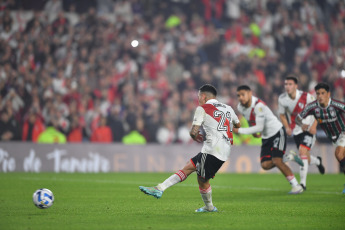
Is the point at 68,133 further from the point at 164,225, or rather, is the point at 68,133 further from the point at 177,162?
the point at 164,225

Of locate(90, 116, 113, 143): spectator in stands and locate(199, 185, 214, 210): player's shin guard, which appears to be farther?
locate(90, 116, 113, 143): spectator in stands

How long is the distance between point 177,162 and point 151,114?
1839 mm

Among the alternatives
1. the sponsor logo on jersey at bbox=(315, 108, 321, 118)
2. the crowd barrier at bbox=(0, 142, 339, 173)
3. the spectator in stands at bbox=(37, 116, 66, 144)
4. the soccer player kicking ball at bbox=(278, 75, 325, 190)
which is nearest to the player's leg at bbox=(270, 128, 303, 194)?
the soccer player kicking ball at bbox=(278, 75, 325, 190)

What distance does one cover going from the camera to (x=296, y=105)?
13.7m

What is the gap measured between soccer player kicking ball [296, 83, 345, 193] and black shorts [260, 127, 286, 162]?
0.60 m

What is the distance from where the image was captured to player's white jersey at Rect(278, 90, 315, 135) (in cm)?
1365

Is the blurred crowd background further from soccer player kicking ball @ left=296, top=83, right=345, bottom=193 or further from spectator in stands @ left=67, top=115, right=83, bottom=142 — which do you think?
soccer player kicking ball @ left=296, top=83, right=345, bottom=193

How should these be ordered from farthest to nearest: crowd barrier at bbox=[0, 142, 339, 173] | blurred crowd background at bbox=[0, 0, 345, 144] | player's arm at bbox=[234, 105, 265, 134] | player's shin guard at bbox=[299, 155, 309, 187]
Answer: blurred crowd background at bbox=[0, 0, 345, 144], crowd barrier at bbox=[0, 142, 339, 173], player's shin guard at bbox=[299, 155, 309, 187], player's arm at bbox=[234, 105, 265, 134]

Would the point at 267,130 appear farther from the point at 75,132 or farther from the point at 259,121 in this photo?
the point at 75,132

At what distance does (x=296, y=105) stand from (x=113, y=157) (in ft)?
26.8

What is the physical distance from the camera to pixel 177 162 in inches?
820

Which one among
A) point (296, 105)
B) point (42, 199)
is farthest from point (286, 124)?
point (42, 199)

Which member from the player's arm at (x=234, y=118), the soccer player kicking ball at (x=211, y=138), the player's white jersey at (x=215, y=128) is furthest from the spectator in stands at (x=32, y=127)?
the player's white jersey at (x=215, y=128)

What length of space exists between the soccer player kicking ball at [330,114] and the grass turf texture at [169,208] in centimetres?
97
